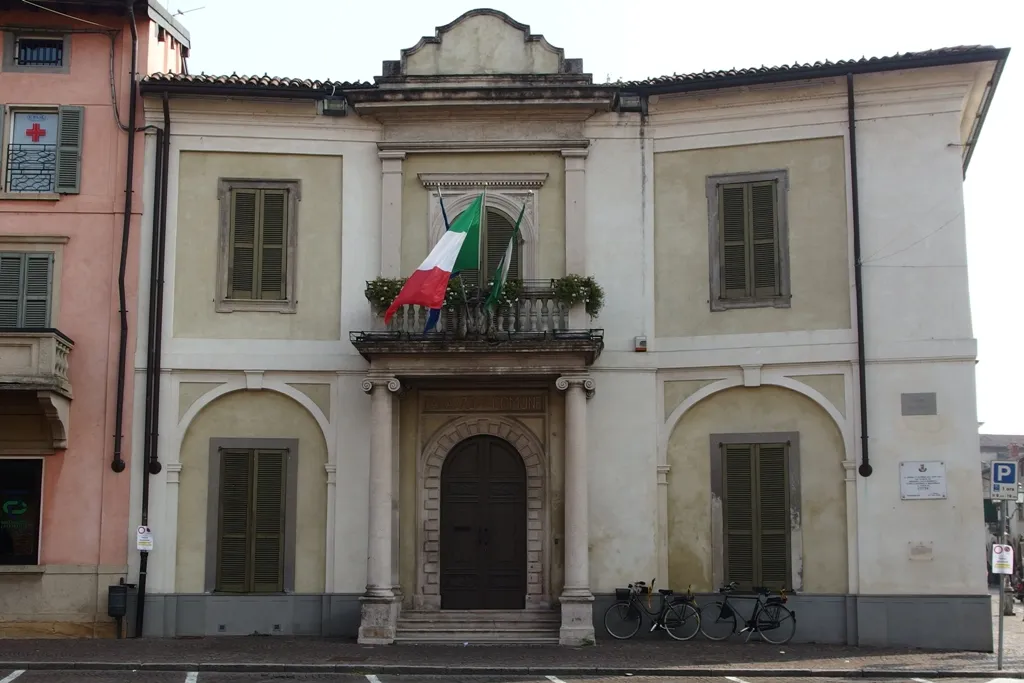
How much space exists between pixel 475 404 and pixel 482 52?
578 cm

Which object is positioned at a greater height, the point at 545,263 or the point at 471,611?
the point at 545,263

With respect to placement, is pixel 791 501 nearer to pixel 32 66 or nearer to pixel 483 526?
pixel 483 526

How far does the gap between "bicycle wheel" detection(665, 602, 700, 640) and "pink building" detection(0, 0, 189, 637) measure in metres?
8.55

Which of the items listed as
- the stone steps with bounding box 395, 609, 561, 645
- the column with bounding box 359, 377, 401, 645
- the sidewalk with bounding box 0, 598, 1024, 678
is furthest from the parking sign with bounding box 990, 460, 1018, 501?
the column with bounding box 359, 377, 401, 645

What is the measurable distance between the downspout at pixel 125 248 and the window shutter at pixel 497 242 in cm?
579

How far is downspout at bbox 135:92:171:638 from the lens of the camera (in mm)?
20500

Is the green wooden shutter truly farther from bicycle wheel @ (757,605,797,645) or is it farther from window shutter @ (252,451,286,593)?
window shutter @ (252,451,286,593)

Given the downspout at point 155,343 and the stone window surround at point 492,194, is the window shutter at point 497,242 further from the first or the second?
the downspout at point 155,343

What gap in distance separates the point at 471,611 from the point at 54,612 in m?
6.44

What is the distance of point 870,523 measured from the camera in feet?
64.8

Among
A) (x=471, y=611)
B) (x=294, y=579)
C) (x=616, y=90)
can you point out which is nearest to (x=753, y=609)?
(x=471, y=611)

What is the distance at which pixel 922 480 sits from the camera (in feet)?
64.2

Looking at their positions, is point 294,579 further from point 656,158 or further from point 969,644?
point 969,644

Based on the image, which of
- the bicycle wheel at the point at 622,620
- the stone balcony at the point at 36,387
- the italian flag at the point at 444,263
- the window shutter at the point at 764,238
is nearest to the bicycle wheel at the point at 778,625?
the bicycle wheel at the point at 622,620
